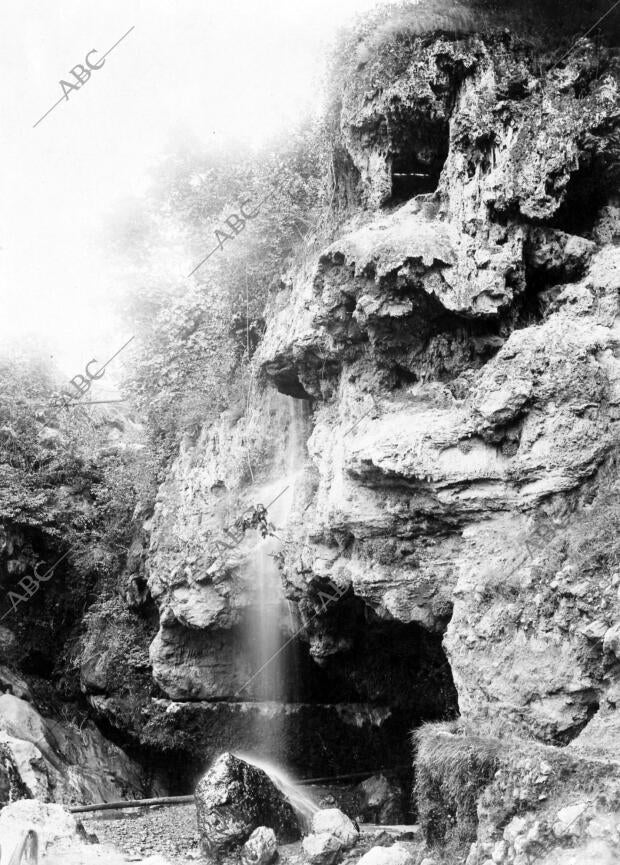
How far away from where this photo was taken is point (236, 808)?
1034 cm

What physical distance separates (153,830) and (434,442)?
8.03m

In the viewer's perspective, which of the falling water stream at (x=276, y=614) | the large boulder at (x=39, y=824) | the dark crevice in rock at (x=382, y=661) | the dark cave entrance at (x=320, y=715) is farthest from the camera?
the dark cave entrance at (x=320, y=715)

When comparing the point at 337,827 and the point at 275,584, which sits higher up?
the point at 275,584

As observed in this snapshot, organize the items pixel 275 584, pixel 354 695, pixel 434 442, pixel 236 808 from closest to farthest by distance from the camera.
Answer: pixel 434 442 < pixel 236 808 < pixel 275 584 < pixel 354 695

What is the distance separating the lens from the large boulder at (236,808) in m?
10.2

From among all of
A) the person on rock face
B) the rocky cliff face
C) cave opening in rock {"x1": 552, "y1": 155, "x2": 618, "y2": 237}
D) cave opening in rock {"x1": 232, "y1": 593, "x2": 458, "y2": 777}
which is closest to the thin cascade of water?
cave opening in rock {"x1": 232, "y1": 593, "x2": 458, "y2": 777}

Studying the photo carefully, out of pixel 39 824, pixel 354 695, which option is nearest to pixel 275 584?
pixel 354 695

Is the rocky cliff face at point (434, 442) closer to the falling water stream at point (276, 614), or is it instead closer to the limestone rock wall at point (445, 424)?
the limestone rock wall at point (445, 424)

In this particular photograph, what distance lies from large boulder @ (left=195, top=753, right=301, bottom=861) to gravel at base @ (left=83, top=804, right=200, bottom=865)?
60 centimetres

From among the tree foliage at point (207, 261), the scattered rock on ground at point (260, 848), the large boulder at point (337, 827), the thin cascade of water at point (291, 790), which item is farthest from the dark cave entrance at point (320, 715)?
the tree foliage at point (207, 261)

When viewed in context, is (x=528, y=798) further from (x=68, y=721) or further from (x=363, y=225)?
(x=68, y=721)

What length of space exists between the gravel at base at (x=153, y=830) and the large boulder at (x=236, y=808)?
1.96ft

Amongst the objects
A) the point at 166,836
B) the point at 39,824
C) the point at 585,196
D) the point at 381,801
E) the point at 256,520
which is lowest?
the point at 381,801

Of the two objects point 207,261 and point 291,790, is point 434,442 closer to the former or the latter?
point 291,790
